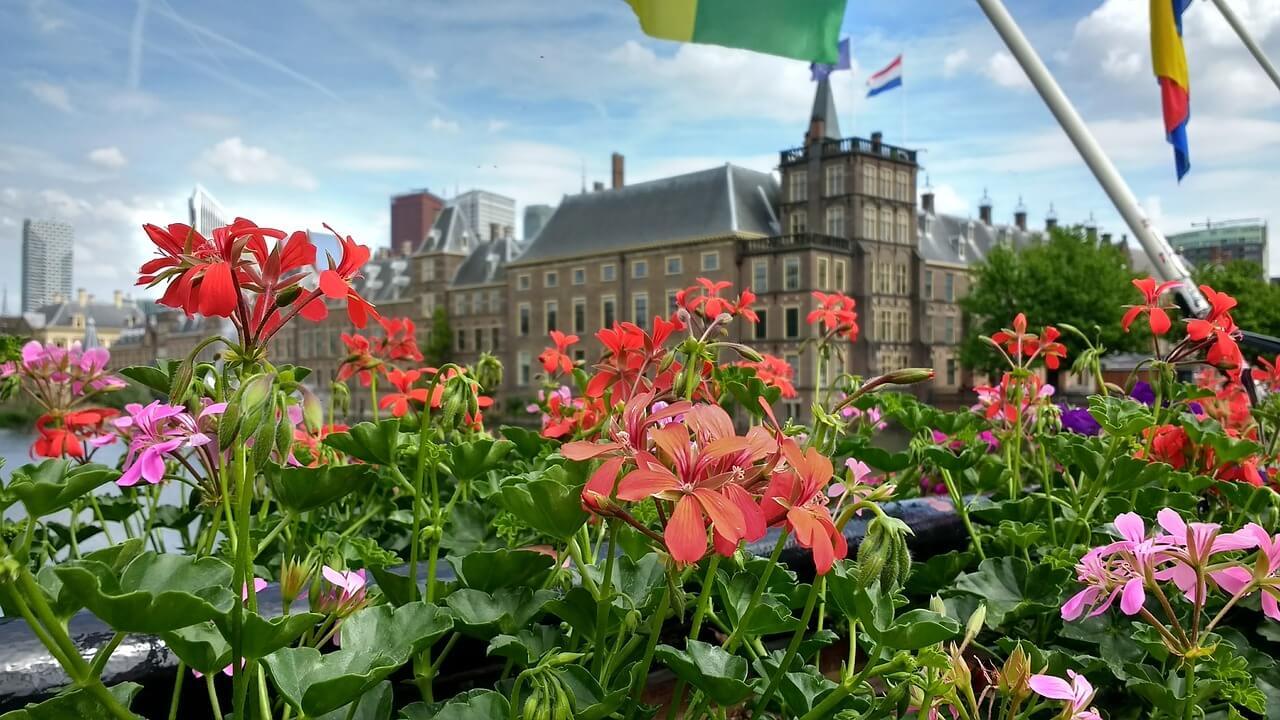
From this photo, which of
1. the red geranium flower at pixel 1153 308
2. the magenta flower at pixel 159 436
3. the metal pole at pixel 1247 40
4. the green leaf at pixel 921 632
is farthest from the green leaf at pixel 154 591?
the metal pole at pixel 1247 40

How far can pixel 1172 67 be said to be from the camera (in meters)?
4.49

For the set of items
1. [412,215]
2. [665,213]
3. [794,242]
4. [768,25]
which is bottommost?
[768,25]

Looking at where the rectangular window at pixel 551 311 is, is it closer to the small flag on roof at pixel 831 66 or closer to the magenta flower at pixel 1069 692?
the small flag on roof at pixel 831 66

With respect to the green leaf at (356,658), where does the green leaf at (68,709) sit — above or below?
below

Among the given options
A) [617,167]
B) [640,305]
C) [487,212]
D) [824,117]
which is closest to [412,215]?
[487,212]

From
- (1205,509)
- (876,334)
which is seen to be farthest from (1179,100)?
(876,334)

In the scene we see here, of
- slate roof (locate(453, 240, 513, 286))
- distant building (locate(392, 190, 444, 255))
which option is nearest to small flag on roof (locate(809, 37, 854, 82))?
slate roof (locate(453, 240, 513, 286))

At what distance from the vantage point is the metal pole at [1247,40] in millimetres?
5250

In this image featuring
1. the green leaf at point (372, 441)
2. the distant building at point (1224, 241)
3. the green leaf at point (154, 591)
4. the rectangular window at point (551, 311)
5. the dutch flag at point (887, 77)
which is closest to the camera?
the green leaf at point (154, 591)

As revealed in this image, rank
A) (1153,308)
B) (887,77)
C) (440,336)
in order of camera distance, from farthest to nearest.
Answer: (440,336), (887,77), (1153,308)

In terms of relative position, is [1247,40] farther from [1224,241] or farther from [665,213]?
[1224,241]

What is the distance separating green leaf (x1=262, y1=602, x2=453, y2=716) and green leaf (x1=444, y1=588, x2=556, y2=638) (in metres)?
0.04

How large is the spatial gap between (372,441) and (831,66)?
5878 millimetres

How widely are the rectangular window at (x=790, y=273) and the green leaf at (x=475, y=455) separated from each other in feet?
101
